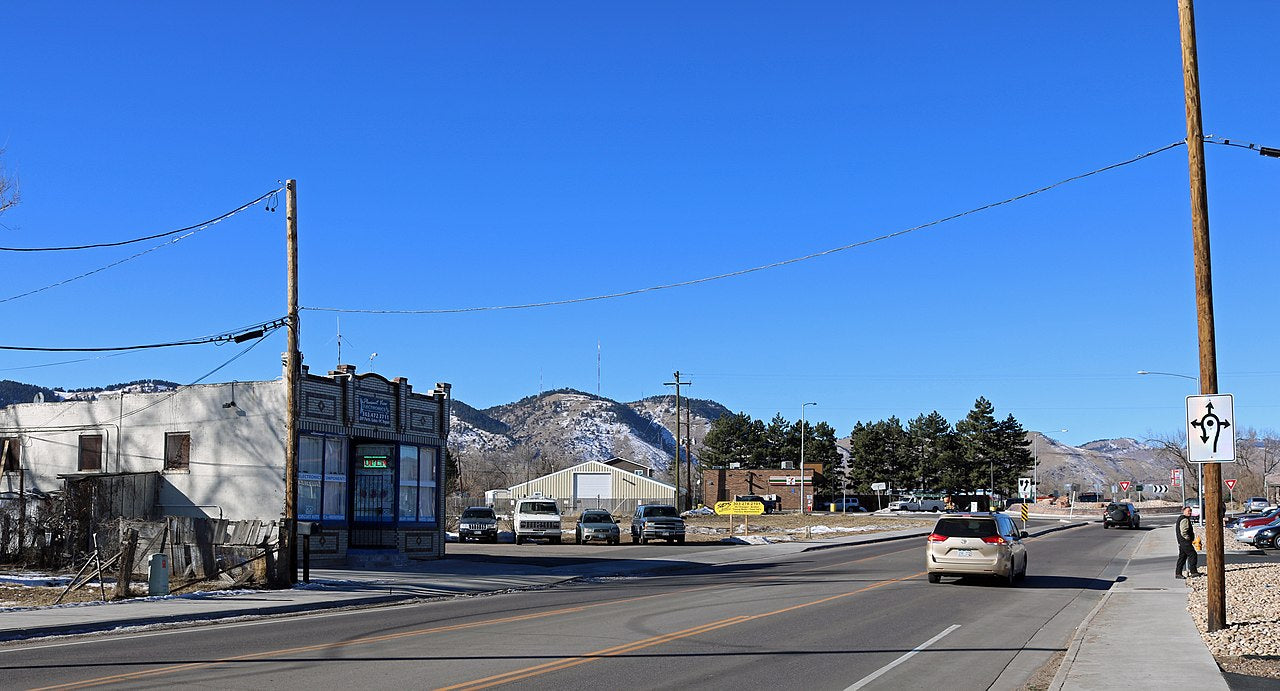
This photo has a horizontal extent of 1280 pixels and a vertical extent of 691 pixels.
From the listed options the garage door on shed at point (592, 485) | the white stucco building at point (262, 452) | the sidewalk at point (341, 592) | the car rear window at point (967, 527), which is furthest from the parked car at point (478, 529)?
the garage door on shed at point (592, 485)

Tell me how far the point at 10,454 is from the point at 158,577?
16.8 metres

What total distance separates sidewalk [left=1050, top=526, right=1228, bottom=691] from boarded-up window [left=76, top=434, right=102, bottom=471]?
27880 millimetres

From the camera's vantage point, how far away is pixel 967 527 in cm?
2525

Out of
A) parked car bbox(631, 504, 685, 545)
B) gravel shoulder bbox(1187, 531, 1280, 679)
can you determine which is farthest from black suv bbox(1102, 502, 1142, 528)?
gravel shoulder bbox(1187, 531, 1280, 679)

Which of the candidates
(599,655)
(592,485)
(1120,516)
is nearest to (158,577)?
(599,655)

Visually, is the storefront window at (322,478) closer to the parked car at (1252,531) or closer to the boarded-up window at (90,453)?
Answer: the boarded-up window at (90,453)

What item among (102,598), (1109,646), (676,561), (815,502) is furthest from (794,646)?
(815,502)

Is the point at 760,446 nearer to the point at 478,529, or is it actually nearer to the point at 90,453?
the point at 478,529

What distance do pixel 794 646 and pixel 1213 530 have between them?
6156mm

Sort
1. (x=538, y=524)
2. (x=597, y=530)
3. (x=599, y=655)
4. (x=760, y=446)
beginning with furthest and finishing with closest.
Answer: (x=760, y=446)
(x=597, y=530)
(x=538, y=524)
(x=599, y=655)

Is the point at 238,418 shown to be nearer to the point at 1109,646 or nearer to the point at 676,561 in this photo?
the point at 676,561

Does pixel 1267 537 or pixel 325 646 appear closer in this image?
pixel 325 646

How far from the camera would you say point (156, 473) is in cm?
3294

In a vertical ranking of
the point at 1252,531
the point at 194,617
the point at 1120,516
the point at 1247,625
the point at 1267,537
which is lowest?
the point at 1120,516
